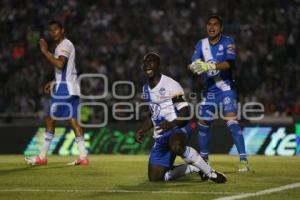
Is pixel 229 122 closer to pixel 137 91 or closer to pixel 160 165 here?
pixel 160 165

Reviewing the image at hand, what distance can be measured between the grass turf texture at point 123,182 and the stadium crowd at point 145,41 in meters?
7.76

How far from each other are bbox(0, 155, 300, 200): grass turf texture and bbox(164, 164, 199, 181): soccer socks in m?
0.11

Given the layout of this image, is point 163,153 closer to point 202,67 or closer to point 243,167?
point 202,67

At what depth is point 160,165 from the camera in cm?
1070

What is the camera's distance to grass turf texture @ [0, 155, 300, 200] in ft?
30.8

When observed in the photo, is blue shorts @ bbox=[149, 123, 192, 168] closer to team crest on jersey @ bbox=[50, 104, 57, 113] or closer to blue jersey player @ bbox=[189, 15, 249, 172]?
blue jersey player @ bbox=[189, 15, 249, 172]

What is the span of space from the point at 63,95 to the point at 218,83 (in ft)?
9.13

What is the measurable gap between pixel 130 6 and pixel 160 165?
631 inches

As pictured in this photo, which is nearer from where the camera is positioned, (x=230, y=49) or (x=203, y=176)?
(x=203, y=176)

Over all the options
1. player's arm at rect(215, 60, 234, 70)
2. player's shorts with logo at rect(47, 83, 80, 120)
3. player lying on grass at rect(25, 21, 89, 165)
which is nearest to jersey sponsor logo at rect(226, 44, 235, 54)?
player's arm at rect(215, 60, 234, 70)

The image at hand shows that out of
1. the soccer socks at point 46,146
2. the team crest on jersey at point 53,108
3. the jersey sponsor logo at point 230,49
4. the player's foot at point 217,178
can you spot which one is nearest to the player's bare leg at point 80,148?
the team crest on jersey at point 53,108

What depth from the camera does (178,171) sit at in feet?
35.1

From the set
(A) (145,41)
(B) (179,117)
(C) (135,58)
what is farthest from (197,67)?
(A) (145,41)

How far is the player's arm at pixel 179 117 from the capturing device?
1038 centimetres
